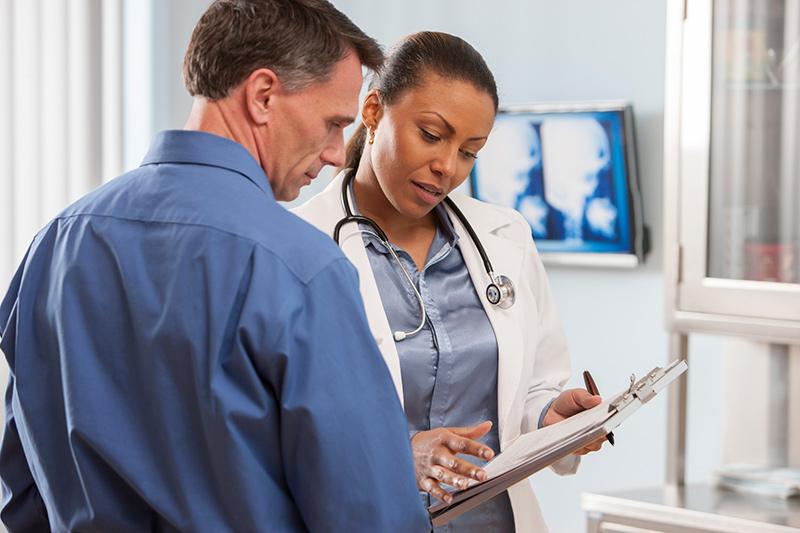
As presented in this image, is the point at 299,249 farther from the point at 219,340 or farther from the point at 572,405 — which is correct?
the point at 572,405

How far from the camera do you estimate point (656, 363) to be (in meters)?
2.92

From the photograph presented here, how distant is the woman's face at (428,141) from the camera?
66.5 inches

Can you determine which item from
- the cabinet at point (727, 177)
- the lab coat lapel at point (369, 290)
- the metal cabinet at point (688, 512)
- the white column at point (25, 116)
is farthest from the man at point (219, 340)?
the white column at point (25, 116)

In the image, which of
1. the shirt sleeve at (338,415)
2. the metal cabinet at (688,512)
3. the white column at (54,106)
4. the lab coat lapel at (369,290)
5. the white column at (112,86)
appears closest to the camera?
the shirt sleeve at (338,415)

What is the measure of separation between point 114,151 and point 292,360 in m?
2.48

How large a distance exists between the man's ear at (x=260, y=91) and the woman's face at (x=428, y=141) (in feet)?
1.97

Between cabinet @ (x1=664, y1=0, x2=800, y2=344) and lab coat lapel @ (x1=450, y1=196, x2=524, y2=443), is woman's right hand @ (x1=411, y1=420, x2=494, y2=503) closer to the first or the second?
lab coat lapel @ (x1=450, y1=196, x2=524, y2=443)

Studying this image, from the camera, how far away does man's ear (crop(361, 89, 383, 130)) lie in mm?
1770

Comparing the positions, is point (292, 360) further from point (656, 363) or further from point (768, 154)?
point (656, 363)

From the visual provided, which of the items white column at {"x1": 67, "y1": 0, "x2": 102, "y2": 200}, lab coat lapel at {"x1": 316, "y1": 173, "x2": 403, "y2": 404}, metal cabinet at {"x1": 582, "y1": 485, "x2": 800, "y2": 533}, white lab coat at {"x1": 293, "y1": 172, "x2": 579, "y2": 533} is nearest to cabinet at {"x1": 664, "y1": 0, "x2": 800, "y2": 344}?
metal cabinet at {"x1": 582, "y1": 485, "x2": 800, "y2": 533}

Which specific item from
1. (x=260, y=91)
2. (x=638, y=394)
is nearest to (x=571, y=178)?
(x=638, y=394)

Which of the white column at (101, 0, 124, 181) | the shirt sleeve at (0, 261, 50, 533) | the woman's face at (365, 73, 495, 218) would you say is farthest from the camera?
the white column at (101, 0, 124, 181)

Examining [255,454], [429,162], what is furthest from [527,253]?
[255,454]

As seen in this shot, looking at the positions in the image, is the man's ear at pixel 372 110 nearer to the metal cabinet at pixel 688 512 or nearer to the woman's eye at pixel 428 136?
the woman's eye at pixel 428 136
